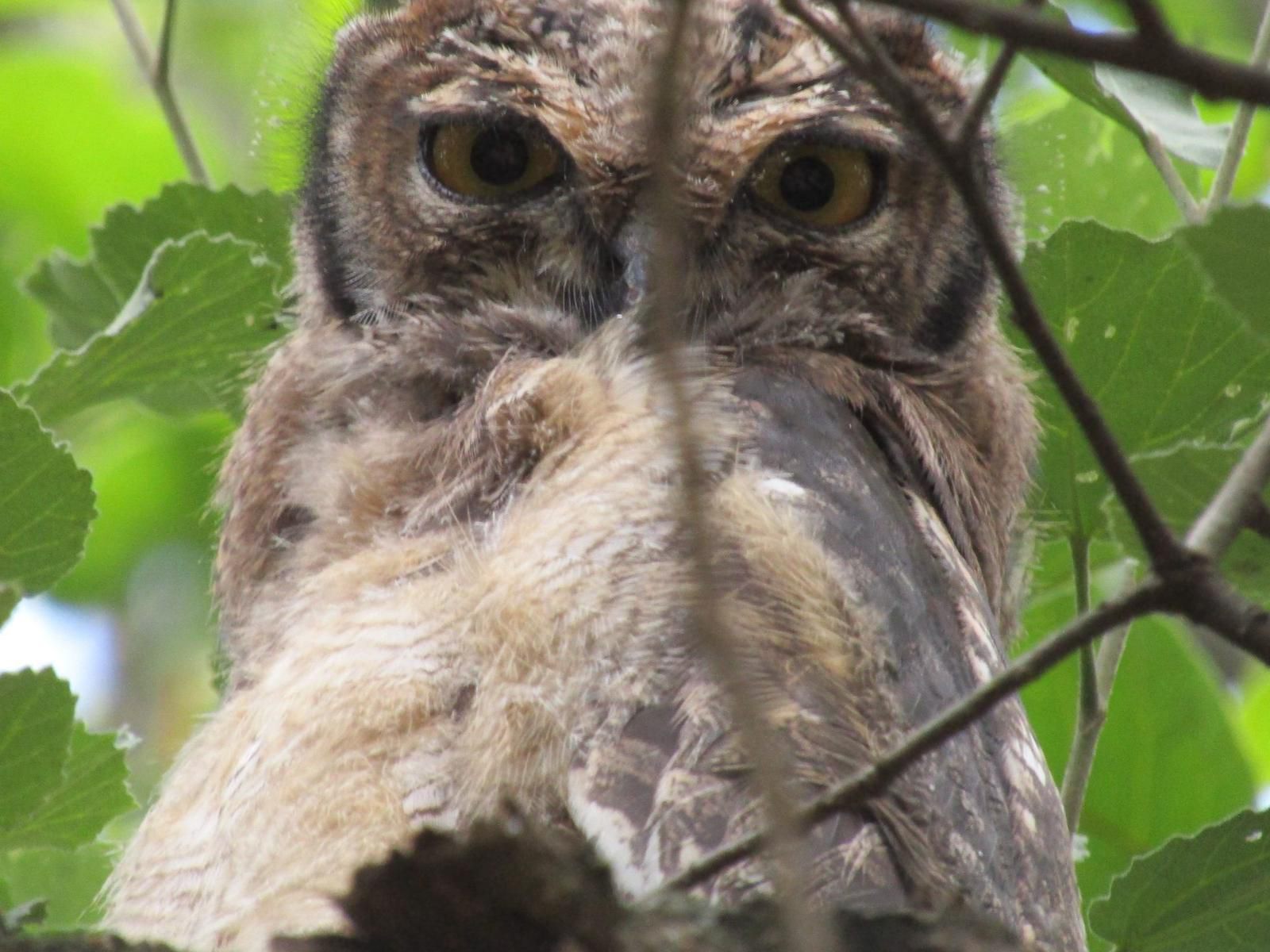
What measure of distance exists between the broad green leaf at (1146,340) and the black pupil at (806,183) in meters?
0.36

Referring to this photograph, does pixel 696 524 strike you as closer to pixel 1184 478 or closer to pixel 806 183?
pixel 1184 478

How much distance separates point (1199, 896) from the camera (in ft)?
5.16

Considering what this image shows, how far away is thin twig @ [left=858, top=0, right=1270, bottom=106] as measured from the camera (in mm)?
772

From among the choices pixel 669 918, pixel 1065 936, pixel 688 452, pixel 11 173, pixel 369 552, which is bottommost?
pixel 669 918

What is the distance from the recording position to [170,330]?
2.04 m

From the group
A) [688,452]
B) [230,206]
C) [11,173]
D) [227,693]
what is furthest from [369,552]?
[11,173]

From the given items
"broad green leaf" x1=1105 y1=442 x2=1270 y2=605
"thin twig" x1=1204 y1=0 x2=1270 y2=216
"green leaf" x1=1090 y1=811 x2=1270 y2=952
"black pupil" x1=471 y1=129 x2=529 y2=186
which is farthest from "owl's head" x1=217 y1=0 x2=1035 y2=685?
"broad green leaf" x1=1105 y1=442 x2=1270 y2=605

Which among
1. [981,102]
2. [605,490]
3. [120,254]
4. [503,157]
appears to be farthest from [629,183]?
[981,102]

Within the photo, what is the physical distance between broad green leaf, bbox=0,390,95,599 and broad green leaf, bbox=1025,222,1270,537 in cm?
109

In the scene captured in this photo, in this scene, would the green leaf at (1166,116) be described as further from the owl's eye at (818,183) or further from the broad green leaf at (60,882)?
the broad green leaf at (60,882)

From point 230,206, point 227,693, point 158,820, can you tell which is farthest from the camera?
point 230,206

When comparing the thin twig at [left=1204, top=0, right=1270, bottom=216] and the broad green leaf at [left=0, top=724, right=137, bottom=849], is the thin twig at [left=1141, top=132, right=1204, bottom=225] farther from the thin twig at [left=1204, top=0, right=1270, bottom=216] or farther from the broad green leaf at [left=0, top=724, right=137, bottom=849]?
the broad green leaf at [left=0, top=724, right=137, bottom=849]

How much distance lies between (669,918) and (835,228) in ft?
4.72

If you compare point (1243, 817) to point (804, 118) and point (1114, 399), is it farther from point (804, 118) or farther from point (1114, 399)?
point (804, 118)
